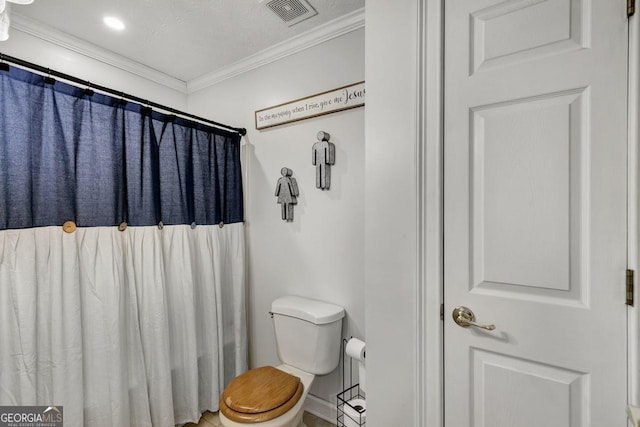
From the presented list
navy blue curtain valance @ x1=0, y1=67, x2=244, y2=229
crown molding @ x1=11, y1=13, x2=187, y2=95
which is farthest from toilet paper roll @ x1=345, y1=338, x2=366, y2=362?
crown molding @ x1=11, y1=13, x2=187, y2=95

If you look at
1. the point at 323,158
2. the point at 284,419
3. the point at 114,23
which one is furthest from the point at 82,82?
the point at 284,419

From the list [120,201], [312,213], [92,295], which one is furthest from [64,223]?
[312,213]

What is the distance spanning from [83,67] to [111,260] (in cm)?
→ 135

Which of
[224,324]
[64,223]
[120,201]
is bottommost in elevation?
[224,324]

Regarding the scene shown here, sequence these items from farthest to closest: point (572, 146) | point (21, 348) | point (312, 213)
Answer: point (312, 213) → point (21, 348) → point (572, 146)

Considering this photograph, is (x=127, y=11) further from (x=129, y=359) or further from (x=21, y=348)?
(x=129, y=359)

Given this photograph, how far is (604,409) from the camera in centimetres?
85

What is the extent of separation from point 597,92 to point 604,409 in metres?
0.88

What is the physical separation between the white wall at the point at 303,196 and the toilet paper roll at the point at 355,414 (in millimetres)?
377

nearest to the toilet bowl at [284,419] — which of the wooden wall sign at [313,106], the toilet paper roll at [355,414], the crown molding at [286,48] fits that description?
the toilet paper roll at [355,414]

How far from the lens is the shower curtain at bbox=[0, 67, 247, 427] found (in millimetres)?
1315

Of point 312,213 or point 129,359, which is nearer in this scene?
point 129,359

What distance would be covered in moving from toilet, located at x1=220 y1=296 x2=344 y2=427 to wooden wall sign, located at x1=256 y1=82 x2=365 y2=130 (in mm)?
1188

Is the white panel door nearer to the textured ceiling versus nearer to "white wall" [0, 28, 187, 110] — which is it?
the textured ceiling
